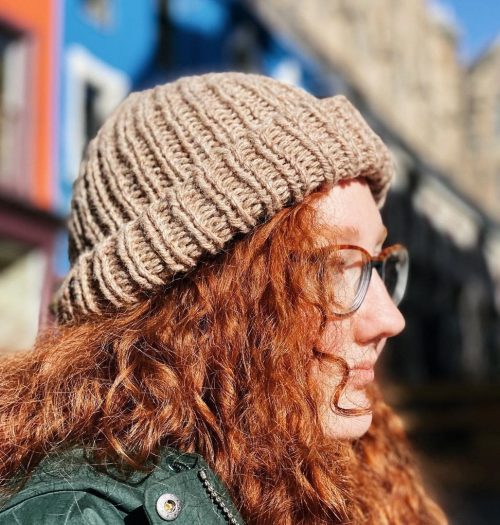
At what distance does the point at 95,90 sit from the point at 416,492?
393 inches

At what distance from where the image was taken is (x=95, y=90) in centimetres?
1162

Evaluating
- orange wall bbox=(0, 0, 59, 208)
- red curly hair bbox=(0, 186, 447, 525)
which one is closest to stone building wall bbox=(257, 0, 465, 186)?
orange wall bbox=(0, 0, 59, 208)

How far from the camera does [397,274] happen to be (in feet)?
7.57

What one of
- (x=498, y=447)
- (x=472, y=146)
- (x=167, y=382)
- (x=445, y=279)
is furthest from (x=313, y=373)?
(x=472, y=146)

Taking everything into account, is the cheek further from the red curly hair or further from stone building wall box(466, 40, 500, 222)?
stone building wall box(466, 40, 500, 222)

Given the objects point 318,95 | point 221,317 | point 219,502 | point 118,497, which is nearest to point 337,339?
point 221,317

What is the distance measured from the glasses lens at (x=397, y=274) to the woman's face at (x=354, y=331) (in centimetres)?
24

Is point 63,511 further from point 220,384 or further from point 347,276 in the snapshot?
point 347,276

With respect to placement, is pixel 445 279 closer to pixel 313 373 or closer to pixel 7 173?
pixel 7 173

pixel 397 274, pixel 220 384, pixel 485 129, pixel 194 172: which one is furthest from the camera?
pixel 485 129

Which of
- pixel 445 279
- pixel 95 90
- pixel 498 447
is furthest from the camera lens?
pixel 445 279

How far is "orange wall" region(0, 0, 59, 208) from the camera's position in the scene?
10375mm

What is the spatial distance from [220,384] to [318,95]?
46.2ft

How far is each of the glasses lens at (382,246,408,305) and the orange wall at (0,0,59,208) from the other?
27.6ft
